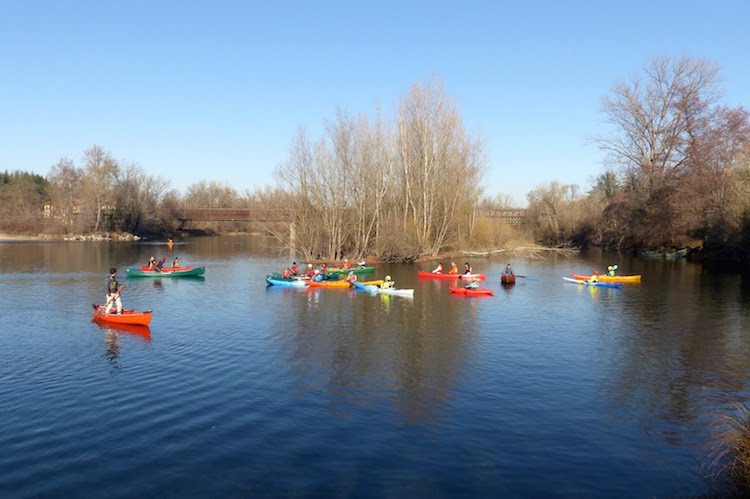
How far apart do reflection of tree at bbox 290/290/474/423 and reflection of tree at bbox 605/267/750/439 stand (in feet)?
16.3

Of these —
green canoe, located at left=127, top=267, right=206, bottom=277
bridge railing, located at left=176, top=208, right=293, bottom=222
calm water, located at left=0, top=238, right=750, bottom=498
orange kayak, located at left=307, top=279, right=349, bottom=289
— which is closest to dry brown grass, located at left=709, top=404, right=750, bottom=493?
calm water, located at left=0, top=238, right=750, bottom=498

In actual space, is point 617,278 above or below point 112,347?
above

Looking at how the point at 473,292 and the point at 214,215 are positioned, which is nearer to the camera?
the point at 473,292

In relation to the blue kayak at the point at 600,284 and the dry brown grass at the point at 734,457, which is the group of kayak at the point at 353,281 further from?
the dry brown grass at the point at 734,457

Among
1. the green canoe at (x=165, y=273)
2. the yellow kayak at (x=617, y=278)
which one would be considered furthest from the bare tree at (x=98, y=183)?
the yellow kayak at (x=617, y=278)

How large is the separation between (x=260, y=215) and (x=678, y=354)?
120 ft

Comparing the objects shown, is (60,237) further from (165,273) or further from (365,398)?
(365,398)

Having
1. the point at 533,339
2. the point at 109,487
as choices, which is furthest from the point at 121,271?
the point at 109,487

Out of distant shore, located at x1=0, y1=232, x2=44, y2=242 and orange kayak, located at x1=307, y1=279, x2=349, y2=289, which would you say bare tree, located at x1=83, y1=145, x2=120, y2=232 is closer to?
distant shore, located at x1=0, y1=232, x2=44, y2=242

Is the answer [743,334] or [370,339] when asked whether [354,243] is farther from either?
[743,334]

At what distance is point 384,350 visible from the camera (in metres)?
18.6

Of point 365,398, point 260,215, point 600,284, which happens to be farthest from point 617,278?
point 260,215

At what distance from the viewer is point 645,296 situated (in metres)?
30.8

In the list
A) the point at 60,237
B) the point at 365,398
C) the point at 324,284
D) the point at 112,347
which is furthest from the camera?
the point at 60,237
